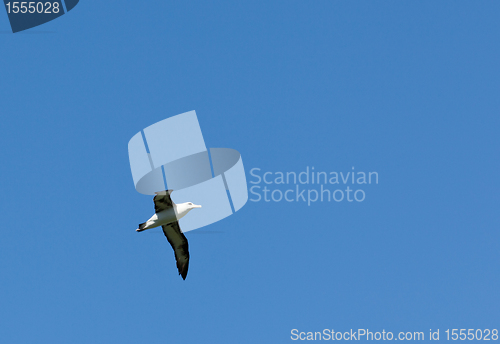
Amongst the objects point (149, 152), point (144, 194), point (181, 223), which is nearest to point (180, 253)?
point (181, 223)

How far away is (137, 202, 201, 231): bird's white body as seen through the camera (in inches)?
774

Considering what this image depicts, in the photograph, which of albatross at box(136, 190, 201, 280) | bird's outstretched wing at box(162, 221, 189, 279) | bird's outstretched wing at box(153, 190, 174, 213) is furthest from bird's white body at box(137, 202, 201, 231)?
bird's outstretched wing at box(162, 221, 189, 279)

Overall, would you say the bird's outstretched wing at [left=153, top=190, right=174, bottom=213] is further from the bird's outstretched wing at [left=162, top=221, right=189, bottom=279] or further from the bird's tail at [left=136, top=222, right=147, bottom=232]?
the bird's outstretched wing at [left=162, top=221, right=189, bottom=279]

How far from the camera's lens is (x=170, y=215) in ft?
65.0

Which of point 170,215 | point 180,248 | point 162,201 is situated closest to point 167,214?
point 170,215

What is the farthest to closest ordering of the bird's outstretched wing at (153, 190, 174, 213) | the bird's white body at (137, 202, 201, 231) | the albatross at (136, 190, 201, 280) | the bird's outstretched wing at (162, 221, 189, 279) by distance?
the bird's outstretched wing at (162, 221, 189, 279), the bird's white body at (137, 202, 201, 231), the albatross at (136, 190, 201, 280), the bird's outstretched wing at (153, 190, 174, 213)

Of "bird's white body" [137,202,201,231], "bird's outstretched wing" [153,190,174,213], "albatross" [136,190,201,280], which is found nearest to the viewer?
"bird's outstretched wing" [153,190,174,213]

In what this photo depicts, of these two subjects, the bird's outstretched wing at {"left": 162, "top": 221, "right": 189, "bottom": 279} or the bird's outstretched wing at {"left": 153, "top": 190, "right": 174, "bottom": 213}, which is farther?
the bird's outstretched wing at {"left": 162, "top": 221, "right": 189, "bottom": 279}

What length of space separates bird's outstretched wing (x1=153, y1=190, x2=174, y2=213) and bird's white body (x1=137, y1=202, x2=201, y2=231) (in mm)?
132

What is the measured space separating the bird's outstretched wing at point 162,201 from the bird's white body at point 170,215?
5.2 inches

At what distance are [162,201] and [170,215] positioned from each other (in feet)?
2.00

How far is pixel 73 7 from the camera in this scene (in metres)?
19.1

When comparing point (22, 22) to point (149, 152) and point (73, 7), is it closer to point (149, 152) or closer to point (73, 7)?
point (73, 7)

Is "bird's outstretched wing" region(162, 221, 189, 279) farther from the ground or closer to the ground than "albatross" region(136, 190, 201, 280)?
closer to the ground
